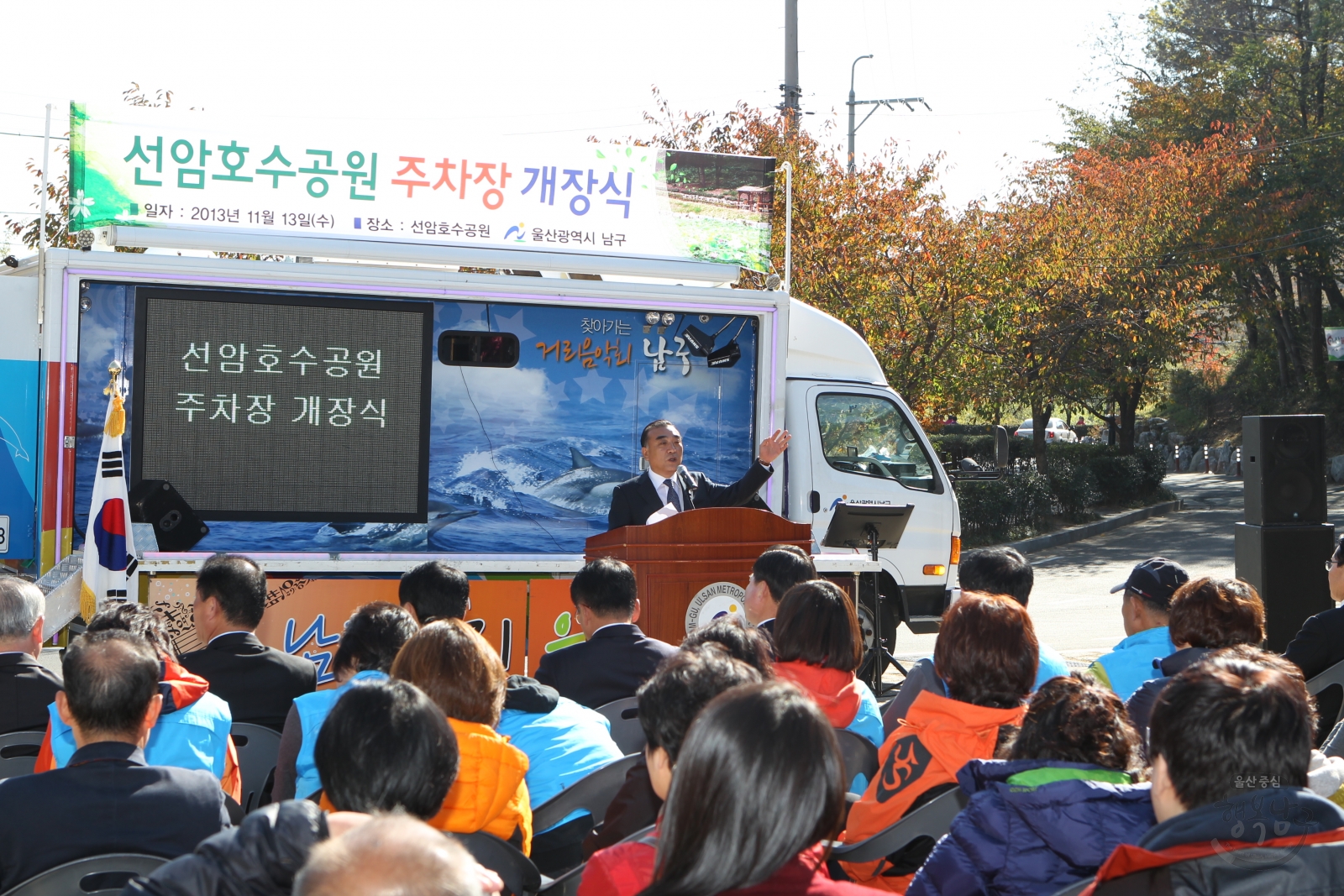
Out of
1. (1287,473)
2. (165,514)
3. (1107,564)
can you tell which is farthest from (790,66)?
(165,514)

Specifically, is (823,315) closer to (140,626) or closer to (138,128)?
(138,128)

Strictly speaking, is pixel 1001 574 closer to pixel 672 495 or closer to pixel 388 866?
pixel 672 495

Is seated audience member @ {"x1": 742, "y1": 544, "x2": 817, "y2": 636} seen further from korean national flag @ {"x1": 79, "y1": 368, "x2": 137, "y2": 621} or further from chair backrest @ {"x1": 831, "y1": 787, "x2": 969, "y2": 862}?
korean national flag @ {"x1": 79, "y1": 368, "x2": 137, "y2": 621}

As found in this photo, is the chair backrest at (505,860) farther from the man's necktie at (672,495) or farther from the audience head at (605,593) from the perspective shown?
the man's necktie at (672,495)

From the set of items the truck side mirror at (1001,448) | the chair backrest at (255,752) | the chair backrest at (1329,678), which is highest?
the truck side mirror at (1001,448)

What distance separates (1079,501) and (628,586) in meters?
19.4

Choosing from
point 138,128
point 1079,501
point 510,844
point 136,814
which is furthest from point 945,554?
point 1079,501

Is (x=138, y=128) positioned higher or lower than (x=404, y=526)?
higher

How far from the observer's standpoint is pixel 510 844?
2.92m

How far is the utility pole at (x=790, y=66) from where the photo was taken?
18.4 meters

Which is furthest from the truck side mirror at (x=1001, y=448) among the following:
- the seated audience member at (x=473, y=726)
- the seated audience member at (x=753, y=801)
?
the seated audience member at (x=753, y=801)

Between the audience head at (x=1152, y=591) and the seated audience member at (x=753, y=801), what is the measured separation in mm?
3137

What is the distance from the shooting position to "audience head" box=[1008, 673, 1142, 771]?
2.67 metres

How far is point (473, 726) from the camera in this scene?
2.95 meters
